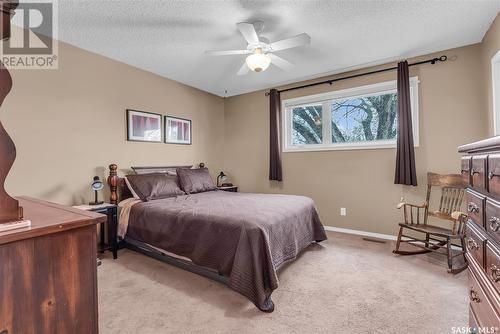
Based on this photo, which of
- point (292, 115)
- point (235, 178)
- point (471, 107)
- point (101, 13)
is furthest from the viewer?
point (235, 178)

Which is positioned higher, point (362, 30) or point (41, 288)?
point (362, 30)

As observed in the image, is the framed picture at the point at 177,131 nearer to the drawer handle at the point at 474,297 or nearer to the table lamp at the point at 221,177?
the table lamp at the point at 221,177

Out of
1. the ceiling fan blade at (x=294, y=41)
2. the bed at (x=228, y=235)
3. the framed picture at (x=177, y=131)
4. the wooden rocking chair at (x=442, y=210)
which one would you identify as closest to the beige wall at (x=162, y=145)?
the framed picture at (x=177, y=131)

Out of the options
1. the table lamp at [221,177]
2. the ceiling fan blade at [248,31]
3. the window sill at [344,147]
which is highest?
the ceiling fan blade at [248,31]

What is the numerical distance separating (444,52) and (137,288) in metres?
4.38

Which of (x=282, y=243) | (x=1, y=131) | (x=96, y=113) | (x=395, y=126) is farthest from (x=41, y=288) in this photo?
(x=395, y=126)

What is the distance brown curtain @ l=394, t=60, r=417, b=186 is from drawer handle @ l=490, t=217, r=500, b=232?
2.52 metres

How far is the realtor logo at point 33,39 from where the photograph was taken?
231 cm

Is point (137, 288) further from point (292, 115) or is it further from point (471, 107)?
point (471, 107)

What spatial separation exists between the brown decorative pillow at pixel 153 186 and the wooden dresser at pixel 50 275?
7.47 feet

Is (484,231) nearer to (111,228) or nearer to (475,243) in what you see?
(475,243)

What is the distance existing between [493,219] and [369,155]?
2837 millimetres

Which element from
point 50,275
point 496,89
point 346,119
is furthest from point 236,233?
point 496,89

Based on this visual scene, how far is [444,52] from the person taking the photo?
121 inches
